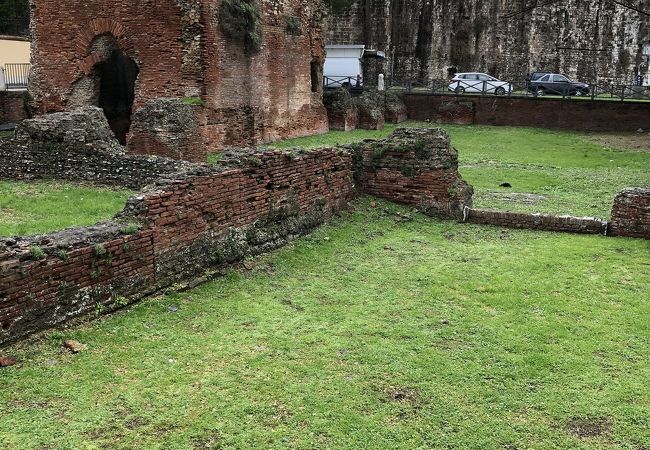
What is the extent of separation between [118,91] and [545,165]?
38.7ft

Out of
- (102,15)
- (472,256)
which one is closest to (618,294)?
(472,256)

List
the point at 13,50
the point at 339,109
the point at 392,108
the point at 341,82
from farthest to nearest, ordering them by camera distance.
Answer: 1. the point at 341,82
2. the point at 13,50
3. the point at 392,108
4. the point at 339,109

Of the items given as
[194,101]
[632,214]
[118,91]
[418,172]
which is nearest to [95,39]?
[118,91]

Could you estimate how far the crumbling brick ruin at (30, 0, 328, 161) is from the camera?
1562cm

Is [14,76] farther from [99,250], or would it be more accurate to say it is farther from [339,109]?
[99,250]

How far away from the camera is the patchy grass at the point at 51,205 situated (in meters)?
8.16

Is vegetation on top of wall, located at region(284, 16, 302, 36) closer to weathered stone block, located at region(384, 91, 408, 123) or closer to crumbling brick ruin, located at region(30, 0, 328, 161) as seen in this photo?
crumbling brick ruin, located at region(30, 0, 328, 161)

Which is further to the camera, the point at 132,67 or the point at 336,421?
the point at 132,67

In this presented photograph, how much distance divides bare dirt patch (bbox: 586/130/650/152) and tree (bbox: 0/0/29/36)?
2904 centimetres

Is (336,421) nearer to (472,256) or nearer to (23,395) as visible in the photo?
(23,395)

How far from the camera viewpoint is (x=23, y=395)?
4.45 meters

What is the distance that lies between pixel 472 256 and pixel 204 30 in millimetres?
10247

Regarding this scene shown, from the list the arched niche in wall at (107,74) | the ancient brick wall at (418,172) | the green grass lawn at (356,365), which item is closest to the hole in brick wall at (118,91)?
the arched niche in wall at (107,74)

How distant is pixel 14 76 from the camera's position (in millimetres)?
28891
